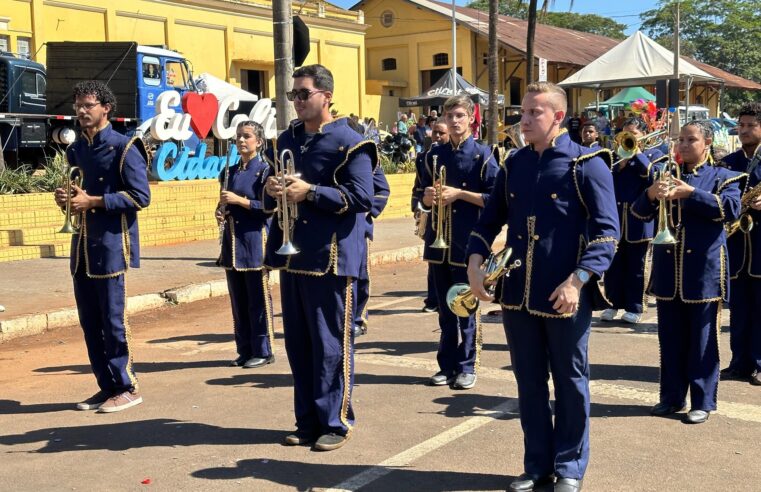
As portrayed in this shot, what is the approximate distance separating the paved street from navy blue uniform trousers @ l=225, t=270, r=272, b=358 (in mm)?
250

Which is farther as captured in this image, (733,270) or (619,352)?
(619,352)

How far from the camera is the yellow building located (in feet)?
85.1

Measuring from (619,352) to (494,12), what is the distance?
1561cm

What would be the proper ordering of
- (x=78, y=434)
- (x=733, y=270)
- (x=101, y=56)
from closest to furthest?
(x=78, y=434) → (x=733, y=270) → (x=101, y=56)

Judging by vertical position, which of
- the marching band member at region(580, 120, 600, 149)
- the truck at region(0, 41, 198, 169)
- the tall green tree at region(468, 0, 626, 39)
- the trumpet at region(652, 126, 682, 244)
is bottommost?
the trumpet at region(652, 126, 682, 244)

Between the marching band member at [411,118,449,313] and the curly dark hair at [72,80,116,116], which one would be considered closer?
the curly dark hair at [72,80,116,116]

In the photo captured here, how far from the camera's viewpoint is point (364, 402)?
6.65 meters

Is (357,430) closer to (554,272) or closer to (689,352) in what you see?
(554,272)

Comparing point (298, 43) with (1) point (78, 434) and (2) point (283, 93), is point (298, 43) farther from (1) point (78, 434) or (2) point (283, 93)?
(1) point (78, 434)

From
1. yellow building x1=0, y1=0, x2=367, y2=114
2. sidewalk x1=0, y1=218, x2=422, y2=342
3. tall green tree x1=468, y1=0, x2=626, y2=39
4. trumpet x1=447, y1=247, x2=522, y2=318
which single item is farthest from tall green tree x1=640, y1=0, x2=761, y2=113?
trumpet x1=447, y1=247, x2=522, y2=318

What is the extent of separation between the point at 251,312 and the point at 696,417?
12.4ft

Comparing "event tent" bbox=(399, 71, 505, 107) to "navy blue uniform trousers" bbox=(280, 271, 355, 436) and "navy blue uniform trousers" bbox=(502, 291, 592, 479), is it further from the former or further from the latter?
"navy blue uniform trousers" bbox=(502, 291, 592, 479)

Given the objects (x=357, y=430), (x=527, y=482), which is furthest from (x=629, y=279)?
(x=527, y=482)

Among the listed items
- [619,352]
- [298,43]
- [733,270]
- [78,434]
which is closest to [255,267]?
[78,434]
